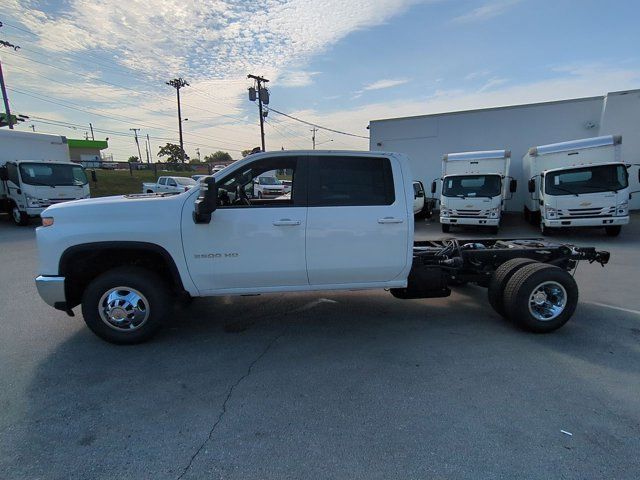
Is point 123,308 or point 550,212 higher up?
point 550,212

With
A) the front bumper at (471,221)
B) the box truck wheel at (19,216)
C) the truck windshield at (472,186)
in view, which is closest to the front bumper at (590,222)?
the front bumper at (471,221)

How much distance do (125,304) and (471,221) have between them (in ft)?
37.2

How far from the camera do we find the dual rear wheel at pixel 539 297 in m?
4.09

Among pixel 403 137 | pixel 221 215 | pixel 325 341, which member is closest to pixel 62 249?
pixel 221 215

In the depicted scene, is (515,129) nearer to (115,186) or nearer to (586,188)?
(586,188)

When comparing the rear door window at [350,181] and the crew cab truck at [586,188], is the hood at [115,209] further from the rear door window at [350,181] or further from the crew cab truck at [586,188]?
the crew cab truck at [586,188]

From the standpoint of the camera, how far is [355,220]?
12.9 feet

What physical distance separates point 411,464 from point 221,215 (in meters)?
2.73

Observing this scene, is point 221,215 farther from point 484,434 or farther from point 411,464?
point 484,434

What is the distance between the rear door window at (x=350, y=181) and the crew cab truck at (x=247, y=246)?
1 cm

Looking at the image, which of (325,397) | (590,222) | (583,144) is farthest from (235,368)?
(583,144)

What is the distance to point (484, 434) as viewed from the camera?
8.42 feet

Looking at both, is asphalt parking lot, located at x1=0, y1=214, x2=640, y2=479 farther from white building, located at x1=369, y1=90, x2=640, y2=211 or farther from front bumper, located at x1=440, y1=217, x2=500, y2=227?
white building, located at x1=369, y1=90, x2=640, y2=211

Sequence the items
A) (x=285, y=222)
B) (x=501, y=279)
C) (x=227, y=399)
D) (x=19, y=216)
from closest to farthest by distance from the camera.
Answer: (x=227, y=399) < (x=285, y=222) < (x=501, y=279) < (x=19, y=216)
